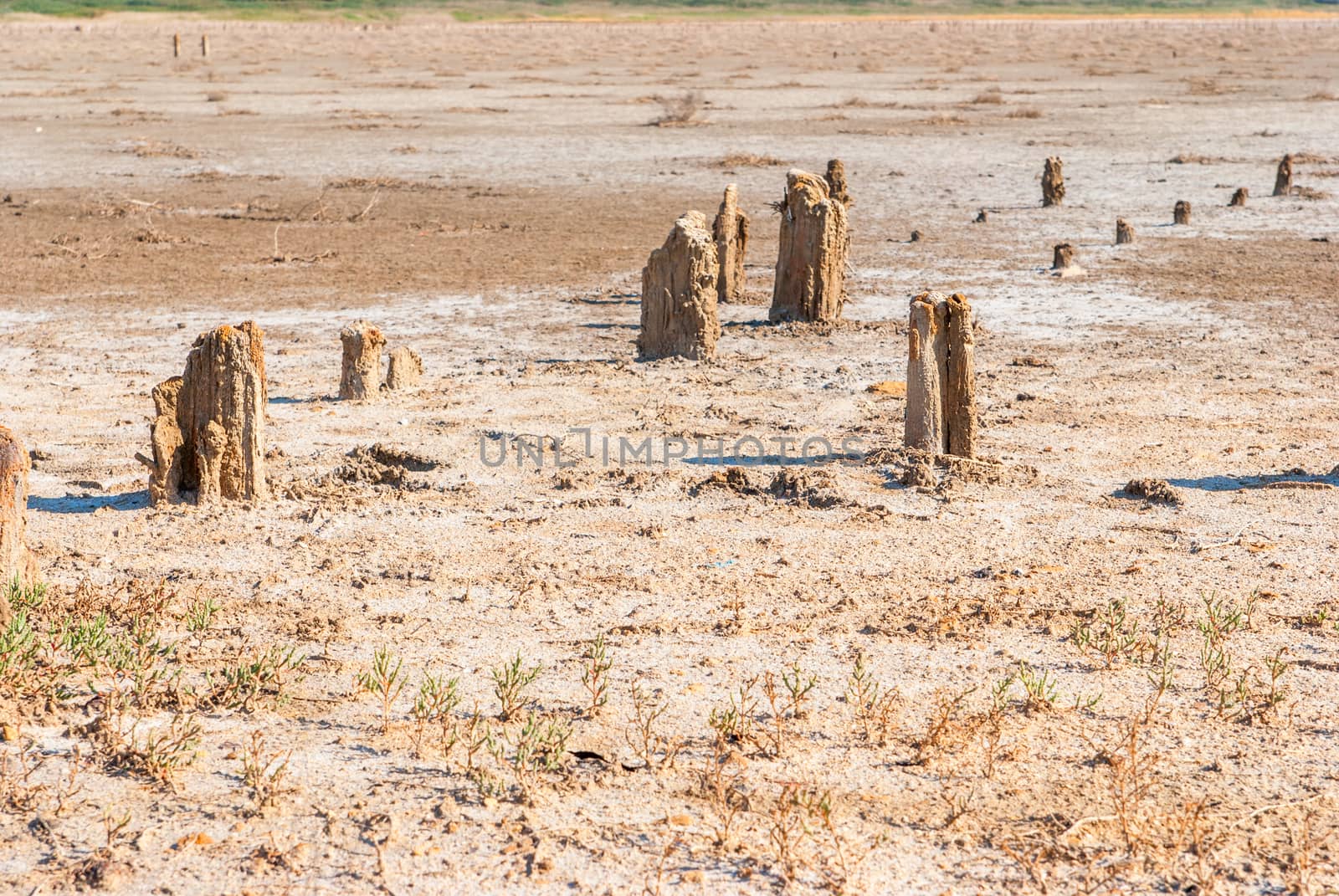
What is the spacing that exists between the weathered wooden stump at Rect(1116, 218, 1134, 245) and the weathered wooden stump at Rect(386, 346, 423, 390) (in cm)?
781

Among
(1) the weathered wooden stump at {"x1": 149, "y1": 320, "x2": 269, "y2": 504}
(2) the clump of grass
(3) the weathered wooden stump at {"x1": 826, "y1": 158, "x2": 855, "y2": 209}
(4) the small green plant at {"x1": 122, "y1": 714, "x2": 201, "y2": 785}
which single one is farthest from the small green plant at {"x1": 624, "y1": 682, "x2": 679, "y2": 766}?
(2) the clump of grass

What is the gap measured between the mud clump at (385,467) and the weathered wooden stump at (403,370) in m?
1.37

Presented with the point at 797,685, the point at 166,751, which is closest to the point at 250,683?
the point at 166,751

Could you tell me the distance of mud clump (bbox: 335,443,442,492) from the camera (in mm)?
7379

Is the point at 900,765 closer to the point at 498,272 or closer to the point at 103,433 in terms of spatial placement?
the point at 103,433

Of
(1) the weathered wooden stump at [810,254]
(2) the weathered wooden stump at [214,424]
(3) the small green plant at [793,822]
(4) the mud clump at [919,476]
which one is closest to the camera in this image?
(3) the small green plant at [793,822]

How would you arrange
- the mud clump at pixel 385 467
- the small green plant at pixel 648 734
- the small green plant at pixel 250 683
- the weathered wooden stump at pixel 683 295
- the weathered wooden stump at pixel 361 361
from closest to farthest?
the small green plant at pixel 648 734 < the small green plant at pixel 250 683 < the mud clump at pixel 385 467 < the weathered wooden stump at pixel 361 361 < the weathered wooden stump at pixel 683 295

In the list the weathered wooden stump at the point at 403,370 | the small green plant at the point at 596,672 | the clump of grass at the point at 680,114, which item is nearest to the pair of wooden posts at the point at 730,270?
the weathered wooden stump at the point at 403,370

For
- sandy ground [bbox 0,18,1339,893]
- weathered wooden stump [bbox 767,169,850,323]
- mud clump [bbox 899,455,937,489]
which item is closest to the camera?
sandy ground [bbox 0,18,1339,893]

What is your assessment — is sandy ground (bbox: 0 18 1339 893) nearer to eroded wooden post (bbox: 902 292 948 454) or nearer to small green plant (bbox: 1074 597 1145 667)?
small green plant (bbox: 1074 597 1145 667)

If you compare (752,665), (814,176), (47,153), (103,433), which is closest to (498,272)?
(814,176)

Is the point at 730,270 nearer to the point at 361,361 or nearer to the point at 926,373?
the point at 361,361

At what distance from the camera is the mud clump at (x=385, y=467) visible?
24.2ft

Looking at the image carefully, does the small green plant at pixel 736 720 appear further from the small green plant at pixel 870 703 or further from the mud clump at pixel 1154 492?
the mud clump at pixel 1154 492
